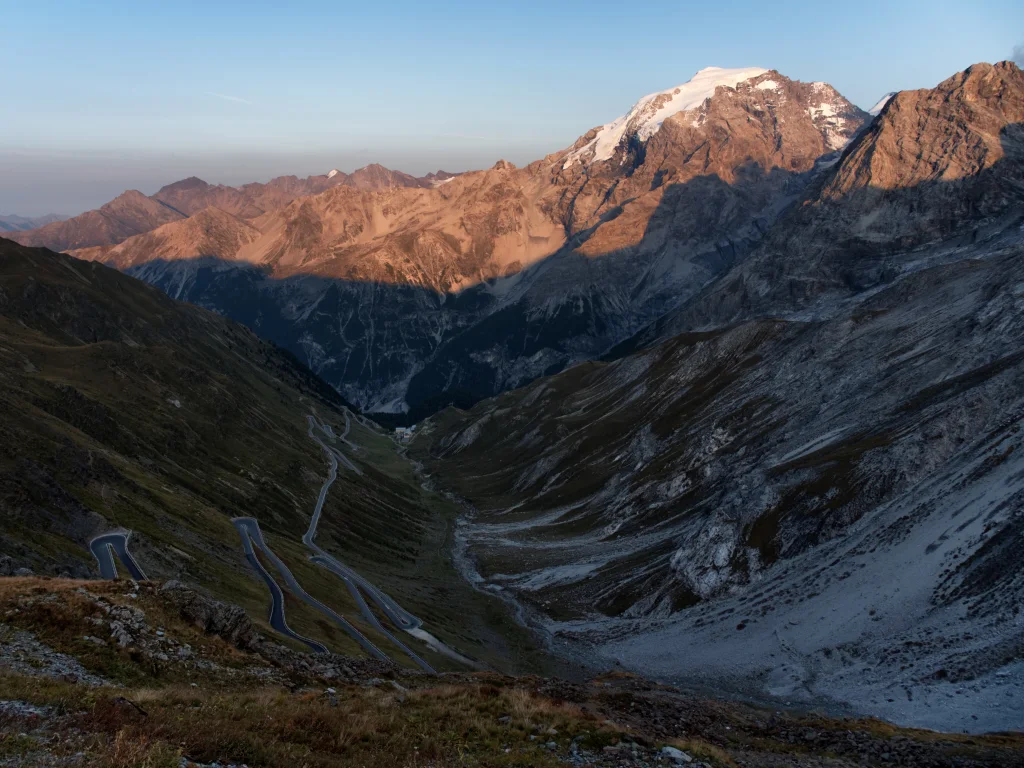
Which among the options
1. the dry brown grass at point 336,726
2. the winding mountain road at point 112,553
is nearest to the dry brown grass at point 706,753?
the dry brown grass at point 336,726

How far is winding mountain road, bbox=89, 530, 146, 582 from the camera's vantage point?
58.0 metres

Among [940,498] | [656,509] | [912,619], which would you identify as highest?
[940,498]

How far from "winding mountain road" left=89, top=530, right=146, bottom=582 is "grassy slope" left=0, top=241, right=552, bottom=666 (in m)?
1.17

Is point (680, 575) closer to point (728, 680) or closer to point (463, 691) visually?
point (728, 680)

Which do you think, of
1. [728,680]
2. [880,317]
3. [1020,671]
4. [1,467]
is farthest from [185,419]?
[880,317]

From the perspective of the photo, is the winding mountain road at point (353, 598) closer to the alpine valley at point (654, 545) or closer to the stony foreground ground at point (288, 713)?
the alpine valley at point (654, 545)

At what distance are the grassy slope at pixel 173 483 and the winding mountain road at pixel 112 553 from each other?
3.83ft

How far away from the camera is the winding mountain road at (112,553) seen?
5800cm

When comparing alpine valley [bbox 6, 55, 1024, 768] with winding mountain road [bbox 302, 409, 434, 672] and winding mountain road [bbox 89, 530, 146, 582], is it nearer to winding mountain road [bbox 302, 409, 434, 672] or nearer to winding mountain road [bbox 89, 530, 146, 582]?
winding mountain road [bbox 89, 530, 146, 582]

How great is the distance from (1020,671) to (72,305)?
710 feet

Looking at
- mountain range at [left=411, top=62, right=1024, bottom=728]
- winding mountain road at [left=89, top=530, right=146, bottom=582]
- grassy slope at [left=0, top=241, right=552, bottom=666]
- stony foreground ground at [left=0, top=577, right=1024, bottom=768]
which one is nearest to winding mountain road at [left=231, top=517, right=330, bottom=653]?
grassy slope at [left=0, top=241, right=552, bottom=666]

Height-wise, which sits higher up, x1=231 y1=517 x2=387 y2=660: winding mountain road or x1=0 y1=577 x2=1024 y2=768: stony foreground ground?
x1=0 y1=577 x2=1024 y2=768: stony foreground ground

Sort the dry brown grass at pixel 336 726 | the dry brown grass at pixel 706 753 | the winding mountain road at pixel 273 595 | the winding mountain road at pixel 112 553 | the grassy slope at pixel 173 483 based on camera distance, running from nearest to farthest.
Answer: the dry brown grass at pixel 336 726 < the dry brown grass at pixel 706 753 < the winding mountain road at pixel 273 595 < the winding mountain road at pixel 112 553 < the grassy slope at pixel 173 483

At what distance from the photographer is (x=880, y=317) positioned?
164000 millimetres
